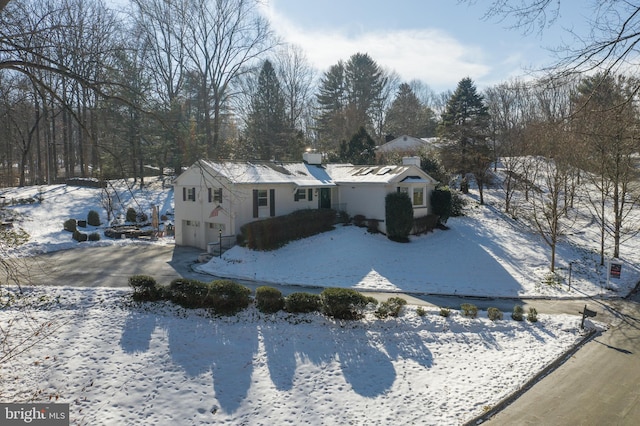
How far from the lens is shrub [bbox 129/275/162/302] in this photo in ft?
45.0

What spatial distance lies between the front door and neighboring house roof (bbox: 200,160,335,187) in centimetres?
59

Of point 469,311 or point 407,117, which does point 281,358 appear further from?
point 407,117

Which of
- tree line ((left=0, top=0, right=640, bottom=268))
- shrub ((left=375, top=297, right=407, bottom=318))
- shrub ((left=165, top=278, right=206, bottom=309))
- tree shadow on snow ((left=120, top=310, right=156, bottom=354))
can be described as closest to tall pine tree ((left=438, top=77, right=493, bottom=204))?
tree line ((left=0, top=0, right=640, bottom=268))

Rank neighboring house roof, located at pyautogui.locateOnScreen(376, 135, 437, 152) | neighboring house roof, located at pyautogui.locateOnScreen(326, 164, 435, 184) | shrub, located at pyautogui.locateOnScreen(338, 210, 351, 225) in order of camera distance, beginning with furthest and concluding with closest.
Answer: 1. neighboring house roof, located at pyautogui.locateOnScreen(376, 135, 437, 152)
2. shrub, located at pyautogui.locateOnScreen(338, 210, 351, 225)
3. neighboring house roof, located at pyautogui.locateOnScreen(326, 164, 435, 184)

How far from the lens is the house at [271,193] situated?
22.0m

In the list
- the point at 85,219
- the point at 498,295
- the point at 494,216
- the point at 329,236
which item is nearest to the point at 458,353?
the point at 498,295

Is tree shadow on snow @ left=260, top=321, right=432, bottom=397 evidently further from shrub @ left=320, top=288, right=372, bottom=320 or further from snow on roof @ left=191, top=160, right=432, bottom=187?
snow on roof @ left=191, top=160, right=432, bottom=187

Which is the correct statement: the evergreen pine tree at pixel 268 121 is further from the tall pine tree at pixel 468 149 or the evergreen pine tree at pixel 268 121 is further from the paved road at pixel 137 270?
the paved road at pixel 137 270

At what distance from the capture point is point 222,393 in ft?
30.5

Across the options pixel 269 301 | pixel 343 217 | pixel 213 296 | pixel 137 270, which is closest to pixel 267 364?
pixel 269 301

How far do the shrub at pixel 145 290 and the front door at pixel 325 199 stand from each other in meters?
13.7

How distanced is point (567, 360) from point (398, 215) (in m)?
13.1

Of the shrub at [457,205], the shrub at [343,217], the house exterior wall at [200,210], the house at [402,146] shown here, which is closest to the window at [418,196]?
the shrub at [343,217]

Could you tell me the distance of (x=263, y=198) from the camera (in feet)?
75.2
